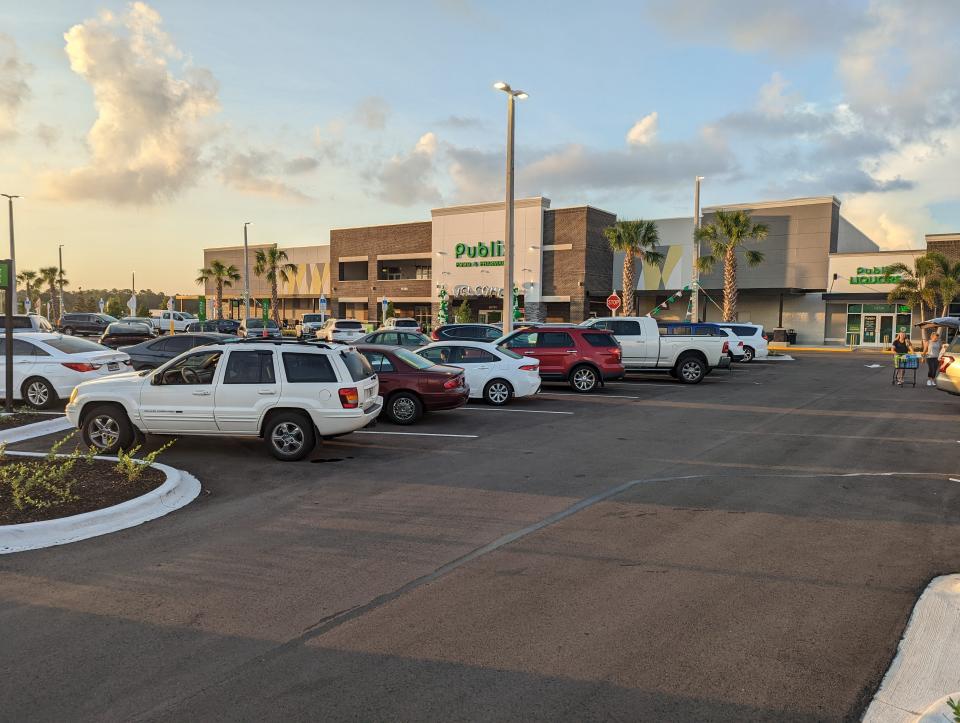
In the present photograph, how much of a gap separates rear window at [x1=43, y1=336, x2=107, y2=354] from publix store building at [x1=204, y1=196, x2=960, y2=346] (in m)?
33.7

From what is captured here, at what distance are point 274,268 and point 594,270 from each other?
89.9 ft

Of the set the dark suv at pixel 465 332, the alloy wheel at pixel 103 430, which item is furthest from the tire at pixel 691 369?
the alloy wheel at pixel 103 430

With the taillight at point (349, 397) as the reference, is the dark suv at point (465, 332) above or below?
above

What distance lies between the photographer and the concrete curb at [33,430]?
441 inches

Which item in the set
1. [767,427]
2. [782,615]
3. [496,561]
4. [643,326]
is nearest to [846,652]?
[782,615]

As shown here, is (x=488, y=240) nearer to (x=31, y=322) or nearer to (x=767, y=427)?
(x=31, y=322)

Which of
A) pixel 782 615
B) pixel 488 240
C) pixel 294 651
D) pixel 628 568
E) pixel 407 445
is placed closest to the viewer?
pixel 294 651

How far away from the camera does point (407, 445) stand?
1110 cm

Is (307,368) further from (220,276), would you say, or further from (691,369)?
(220,276)

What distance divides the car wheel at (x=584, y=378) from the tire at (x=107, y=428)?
11765 mm

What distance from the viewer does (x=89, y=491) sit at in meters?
7.64

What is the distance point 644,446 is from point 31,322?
2064 cm

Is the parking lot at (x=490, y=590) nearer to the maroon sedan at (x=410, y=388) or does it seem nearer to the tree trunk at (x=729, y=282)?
the maroon sedan at (x=410, y=388)

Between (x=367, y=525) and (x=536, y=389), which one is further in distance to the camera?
(x=536, y=389)
